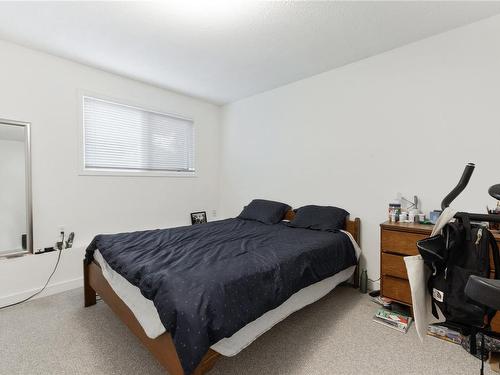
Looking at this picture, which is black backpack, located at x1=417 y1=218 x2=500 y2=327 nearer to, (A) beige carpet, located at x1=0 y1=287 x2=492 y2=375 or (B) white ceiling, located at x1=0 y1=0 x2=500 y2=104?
(A) beige carpet, located at x1=0 y1=287 x2=492 y2=375

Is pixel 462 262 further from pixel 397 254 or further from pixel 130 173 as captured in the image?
pixel 130 173

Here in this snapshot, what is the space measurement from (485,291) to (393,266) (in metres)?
1.53

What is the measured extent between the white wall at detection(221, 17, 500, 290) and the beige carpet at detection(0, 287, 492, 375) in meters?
0.94

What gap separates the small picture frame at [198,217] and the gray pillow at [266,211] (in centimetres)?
83

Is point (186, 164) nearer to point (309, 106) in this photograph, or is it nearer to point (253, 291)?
point (309, 106)

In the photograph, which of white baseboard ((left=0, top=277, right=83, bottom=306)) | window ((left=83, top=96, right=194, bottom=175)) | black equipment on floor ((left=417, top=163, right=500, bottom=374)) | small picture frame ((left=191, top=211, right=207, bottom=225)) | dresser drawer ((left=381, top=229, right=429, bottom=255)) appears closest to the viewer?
black equipment on floor ((left=417, top=163, right=500, bottom=374))

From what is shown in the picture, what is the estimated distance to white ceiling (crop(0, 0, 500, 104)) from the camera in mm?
1952

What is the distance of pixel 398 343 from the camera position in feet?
5.92

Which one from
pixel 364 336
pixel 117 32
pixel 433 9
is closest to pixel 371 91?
pixel 433 9

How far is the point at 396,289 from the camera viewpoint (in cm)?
216

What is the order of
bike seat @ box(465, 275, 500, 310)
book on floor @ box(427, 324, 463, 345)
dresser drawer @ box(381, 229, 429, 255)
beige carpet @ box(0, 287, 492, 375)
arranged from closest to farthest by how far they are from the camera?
bike seat @ box(465, 275, 500, 310)
beige carpet @ box(0, 287, 492, 375)
book on floor @ box(427, 324, 463, 345)
dresser drawer @ box(381, 229, 429, 255)

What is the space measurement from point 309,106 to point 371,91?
0.74 meters

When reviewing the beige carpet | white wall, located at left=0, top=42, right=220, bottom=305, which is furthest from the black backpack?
white wall, located at left=0, top=42, right=220, bottom=305

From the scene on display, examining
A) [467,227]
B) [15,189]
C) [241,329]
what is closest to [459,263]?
[467,227]
